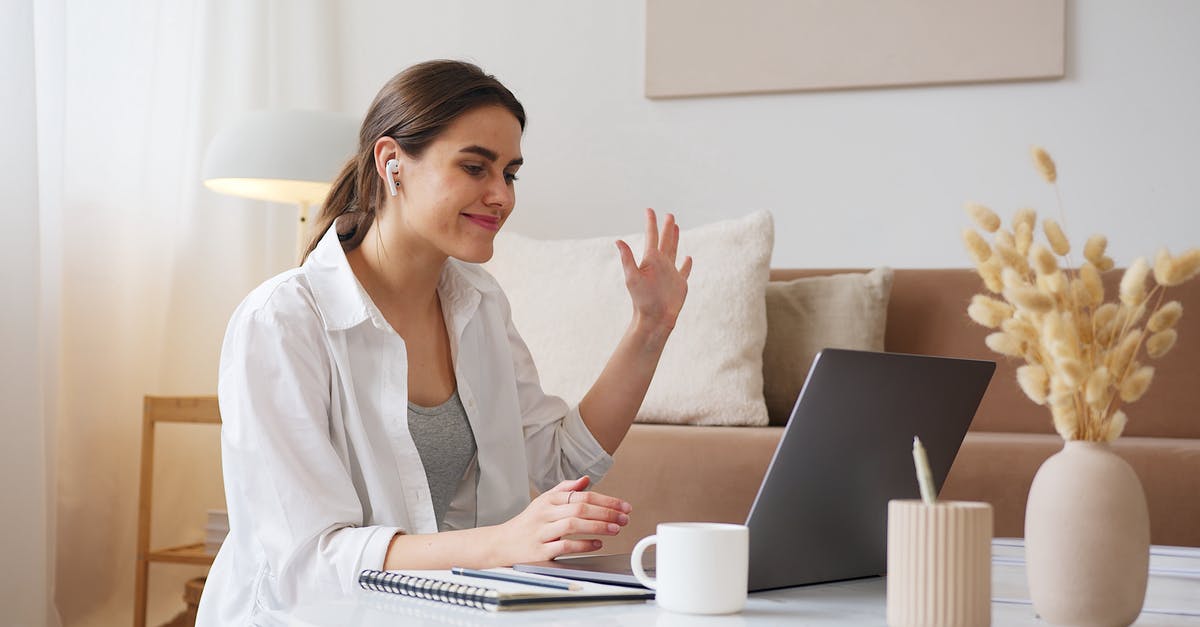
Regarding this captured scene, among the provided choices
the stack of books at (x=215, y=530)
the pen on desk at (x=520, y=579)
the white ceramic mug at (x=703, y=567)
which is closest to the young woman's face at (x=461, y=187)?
the pen on desk at (x=520, y=579)

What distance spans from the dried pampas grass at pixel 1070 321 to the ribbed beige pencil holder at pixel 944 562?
4.1 inches

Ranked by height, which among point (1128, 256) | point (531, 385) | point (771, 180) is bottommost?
point (531, 385)

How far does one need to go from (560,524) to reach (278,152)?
1.91m

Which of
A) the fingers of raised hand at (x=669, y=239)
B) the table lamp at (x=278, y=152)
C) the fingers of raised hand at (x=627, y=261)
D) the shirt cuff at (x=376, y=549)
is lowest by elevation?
the shirt cuff at (x=376, y=549)

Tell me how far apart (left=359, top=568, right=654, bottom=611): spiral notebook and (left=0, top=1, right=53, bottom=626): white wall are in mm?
1740

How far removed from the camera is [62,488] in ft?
8.77

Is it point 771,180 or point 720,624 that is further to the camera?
point 771,180

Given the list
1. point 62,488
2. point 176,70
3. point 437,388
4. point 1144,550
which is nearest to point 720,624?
point 1144,550

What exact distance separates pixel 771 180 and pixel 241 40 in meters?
1.48

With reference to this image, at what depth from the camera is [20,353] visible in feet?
7.96

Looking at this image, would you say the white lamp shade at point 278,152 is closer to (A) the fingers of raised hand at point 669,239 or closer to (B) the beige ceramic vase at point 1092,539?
(A) the fingers of raised hand at point 669,239

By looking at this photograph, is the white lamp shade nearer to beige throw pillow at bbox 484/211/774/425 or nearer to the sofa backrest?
beige throw pillow at bbox 484/211/774/425

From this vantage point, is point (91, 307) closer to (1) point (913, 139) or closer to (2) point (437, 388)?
(2) point (437, 388)

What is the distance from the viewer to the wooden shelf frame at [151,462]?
2654mm
